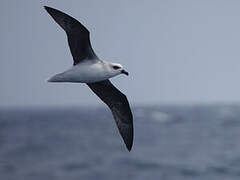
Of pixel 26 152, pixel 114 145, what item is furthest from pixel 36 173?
pixel 114 145

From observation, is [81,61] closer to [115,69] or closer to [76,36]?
[76,36]

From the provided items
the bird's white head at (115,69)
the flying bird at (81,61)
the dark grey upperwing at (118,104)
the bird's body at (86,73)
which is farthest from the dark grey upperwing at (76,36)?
the dark grey upperwing at (118,104)

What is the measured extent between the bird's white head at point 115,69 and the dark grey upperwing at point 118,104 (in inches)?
76.9

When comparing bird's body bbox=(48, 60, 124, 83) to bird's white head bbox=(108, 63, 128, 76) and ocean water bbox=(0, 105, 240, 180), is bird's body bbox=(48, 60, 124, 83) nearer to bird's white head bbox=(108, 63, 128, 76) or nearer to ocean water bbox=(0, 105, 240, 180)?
bird's white head bbox=(108, 63, 128, 76)

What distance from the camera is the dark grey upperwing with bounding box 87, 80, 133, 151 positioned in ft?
57.3

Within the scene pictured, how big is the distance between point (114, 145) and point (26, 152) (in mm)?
10201

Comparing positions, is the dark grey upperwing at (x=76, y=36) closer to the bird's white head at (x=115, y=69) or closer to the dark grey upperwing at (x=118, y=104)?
the bird's white head at (x=115, y=69)

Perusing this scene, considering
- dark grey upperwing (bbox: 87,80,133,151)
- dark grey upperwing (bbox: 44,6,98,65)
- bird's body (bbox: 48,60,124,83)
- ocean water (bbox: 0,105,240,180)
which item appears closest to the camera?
bird's body (bbox: 48,60,124,83)

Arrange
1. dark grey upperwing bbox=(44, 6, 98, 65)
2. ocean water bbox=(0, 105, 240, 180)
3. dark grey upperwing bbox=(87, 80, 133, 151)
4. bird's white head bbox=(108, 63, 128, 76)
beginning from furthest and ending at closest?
ocean water bbox=(0, 105, 240, 180)
dark grey upperwing bbox=(87, 80, 133, 151)
dark grey upperwing bbox=(44, 6, 98, 65)
bird's white head bbox=(108, 63, 128, 76)

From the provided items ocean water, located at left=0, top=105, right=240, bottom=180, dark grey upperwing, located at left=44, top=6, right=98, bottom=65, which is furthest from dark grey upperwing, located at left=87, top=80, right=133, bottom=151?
ocean water, located at left=0, top=105, right=240, bottom=180

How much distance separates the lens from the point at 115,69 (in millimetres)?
15328

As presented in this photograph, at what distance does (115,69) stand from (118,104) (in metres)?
2.67

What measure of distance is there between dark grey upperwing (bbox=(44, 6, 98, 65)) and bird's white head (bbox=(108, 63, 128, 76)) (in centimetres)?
56

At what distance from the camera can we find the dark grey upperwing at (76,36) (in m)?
15.4
